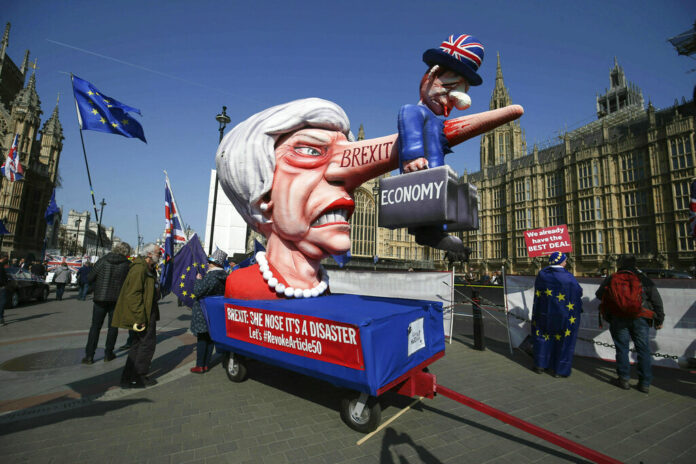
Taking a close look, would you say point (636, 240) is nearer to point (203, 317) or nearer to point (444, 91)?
point (444, 91)

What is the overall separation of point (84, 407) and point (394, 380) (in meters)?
3.23

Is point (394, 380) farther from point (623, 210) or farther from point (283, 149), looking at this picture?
point (623, 210)

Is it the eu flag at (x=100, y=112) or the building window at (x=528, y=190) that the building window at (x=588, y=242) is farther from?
the eu flag at (x=100, y=112)

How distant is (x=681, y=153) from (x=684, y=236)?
7168 millimetres

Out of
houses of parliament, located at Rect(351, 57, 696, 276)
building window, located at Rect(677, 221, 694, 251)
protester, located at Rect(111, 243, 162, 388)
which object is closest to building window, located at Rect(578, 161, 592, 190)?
houses of parliament, located at Rect(351, 57, 696, 276)

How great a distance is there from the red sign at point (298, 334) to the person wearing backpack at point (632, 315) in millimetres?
4072

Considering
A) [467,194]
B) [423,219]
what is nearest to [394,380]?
[423,219]

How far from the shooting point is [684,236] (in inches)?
968

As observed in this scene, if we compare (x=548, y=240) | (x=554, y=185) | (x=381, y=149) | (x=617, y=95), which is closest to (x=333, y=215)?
(x=381, y=149)

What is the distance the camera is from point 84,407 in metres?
3.16

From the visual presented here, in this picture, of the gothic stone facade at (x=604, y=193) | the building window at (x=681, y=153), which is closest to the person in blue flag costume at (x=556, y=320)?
the gothic stone facade at (x=604, y=193)

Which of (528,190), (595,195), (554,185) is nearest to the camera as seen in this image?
(595,195)

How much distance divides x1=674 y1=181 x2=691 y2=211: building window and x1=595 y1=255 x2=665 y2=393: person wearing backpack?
103 feet

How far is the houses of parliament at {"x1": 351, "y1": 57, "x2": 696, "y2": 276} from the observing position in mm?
25969
